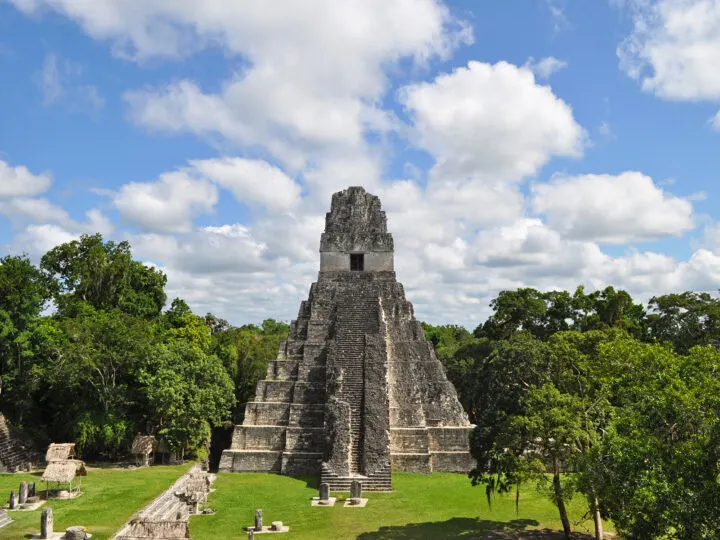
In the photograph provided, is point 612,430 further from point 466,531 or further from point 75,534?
point 75,534

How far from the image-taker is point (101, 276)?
40.0 meters

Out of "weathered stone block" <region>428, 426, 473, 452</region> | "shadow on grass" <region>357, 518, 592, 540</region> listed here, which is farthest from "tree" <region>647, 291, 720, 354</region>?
"shadow on grass" <region>357, 518, 592, 540</region>

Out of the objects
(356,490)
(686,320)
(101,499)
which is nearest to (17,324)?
(101,499)

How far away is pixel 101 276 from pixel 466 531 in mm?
33160

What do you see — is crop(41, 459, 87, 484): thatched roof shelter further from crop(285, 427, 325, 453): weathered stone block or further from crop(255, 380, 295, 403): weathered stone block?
crop(255, 380, 295, 403): weathered stone block

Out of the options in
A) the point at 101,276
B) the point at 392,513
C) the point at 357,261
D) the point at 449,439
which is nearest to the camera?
the point at 392,513

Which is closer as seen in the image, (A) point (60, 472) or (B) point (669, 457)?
(B) point (669, 457)

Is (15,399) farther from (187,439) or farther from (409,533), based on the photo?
(409,533)

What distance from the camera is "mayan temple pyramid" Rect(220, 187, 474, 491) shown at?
2203cm

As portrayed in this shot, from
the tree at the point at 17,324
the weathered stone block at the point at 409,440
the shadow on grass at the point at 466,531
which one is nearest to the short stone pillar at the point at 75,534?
the shadow on grass at the point at 466,531

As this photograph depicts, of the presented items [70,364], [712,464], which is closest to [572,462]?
[712,464]

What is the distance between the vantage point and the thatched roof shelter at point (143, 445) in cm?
2514

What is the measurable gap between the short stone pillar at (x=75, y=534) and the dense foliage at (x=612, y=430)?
1002 cm

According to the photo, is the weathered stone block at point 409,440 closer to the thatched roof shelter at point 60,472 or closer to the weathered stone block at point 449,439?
the weathered stone block at point 449,439
